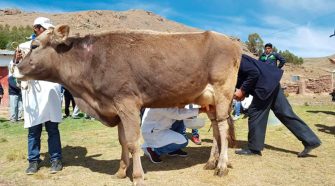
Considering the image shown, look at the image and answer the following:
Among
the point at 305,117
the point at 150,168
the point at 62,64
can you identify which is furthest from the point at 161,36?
the point at 305,117

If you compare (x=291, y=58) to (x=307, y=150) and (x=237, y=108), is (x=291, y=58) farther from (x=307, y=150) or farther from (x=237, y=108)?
(x=307, y=150)

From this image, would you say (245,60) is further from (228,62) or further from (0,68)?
(0,68)

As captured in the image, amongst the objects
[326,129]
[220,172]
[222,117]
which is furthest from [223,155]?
[326,129]

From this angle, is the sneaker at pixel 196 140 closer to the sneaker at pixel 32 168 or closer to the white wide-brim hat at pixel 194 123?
the white wide-brim hat at pixel 194 123

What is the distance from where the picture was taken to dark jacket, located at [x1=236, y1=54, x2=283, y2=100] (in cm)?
733

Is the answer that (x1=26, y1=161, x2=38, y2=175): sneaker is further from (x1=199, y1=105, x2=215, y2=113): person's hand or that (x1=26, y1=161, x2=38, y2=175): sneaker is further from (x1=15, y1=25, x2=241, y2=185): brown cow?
(x1=199, y1=105, x2=215, y2=113): person's hand

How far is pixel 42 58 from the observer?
635cm

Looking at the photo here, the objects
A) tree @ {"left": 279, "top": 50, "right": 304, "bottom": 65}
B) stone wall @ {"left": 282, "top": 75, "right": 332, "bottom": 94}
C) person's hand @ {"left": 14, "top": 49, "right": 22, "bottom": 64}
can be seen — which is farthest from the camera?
tree @ {"left": 279, "top": 50, "right": 304, "bottom": 65}

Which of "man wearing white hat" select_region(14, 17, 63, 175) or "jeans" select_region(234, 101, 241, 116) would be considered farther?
"jeans" select_region(234, 101, 241, 116)

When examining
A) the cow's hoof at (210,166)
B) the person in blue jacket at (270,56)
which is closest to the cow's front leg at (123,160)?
the cow's hoof at (210,166)

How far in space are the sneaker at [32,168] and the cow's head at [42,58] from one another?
1465 millimetres

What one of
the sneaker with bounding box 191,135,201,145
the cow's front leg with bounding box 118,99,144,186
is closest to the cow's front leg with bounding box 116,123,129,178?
the cow's front leg with bounding box 118,99,144,186

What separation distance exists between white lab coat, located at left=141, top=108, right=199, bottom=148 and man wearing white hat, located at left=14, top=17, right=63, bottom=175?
1528 mm

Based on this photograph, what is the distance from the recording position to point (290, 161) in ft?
24.1
